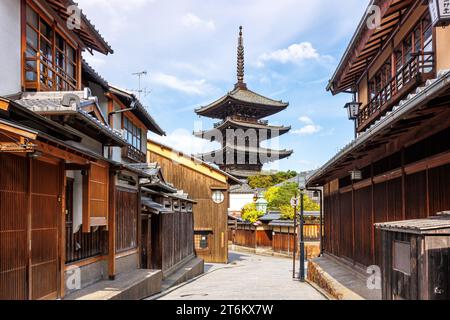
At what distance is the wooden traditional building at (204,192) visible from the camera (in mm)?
37812

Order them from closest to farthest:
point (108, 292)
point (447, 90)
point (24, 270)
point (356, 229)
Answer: point (447, 90) → point (24, 270) → point (108, 292) → point (356, 229)

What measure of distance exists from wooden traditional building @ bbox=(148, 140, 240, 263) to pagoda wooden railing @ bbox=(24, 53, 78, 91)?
24245 millimetres

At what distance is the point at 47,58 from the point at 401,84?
953 centimetres

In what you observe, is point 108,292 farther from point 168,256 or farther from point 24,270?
point 168,256

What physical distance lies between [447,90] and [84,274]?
9511 mm

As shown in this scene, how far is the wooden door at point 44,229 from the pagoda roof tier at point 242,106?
4445 cm

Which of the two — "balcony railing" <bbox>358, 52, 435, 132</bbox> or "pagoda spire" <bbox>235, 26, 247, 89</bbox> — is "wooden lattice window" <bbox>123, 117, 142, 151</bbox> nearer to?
"balcony railing" <bbox>358, 52, 435, 132</bbox>

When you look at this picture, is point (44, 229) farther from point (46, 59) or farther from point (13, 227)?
Result: point (46, 59)

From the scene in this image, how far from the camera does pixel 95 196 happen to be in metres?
12.1

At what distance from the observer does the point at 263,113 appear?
59.5m

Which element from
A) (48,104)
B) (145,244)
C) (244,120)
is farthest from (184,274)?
(244,120)

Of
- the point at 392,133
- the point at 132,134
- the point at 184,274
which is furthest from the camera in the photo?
the point at 132,134

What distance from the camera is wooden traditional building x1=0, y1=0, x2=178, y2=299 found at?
8555 millimetres
